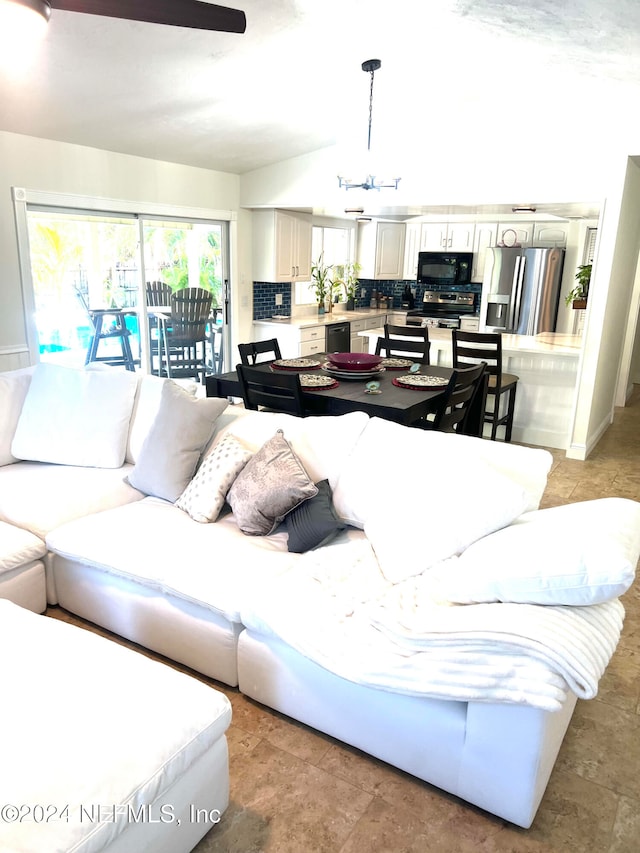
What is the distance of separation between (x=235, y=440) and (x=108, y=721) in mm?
1527

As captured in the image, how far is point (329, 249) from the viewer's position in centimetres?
826

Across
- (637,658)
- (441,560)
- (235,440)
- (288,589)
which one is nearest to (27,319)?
(235,440)

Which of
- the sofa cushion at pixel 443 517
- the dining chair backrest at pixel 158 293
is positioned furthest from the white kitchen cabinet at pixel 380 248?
the sofa cushion at pixel 443 517

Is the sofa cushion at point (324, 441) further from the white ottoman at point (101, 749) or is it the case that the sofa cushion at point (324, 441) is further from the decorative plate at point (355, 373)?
the decorative plate at point (355, 373)

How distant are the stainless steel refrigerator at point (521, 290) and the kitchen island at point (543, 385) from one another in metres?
1.65

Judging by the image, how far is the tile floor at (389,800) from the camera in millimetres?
1756

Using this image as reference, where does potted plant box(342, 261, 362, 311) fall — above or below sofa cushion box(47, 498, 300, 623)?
above

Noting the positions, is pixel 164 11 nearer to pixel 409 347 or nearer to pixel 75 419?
pixel 75 419

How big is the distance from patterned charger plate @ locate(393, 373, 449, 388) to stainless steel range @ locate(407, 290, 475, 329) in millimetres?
4199

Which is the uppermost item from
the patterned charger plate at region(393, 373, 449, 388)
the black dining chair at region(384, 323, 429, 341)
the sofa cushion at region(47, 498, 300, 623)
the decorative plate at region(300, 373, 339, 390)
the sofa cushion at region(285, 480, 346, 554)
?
the black dining chair at region(384, 323, 429, 341)

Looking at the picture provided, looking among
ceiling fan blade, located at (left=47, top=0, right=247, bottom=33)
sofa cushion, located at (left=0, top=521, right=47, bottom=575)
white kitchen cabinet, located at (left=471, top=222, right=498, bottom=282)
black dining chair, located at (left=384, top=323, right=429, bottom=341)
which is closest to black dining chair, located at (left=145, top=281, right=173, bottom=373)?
black dining chair, located at (left=384, top=323, right=429, bottom=341)

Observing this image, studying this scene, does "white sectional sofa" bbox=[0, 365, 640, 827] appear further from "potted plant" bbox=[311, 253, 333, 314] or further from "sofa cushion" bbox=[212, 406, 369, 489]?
"potted plant" bbox=[311, 253, 333, 314]

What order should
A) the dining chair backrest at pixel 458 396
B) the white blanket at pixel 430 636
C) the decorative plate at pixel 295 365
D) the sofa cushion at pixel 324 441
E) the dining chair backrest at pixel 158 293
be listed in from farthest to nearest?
the dining chair backrest at pixel 158 293, the decorative plate at pixel 295 365, the dining chair backrest at pixel 458 396, the sofa cushion at pixel 324 441, the white blanket at pixel 430 636

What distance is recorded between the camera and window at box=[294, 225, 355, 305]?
25.7ft
